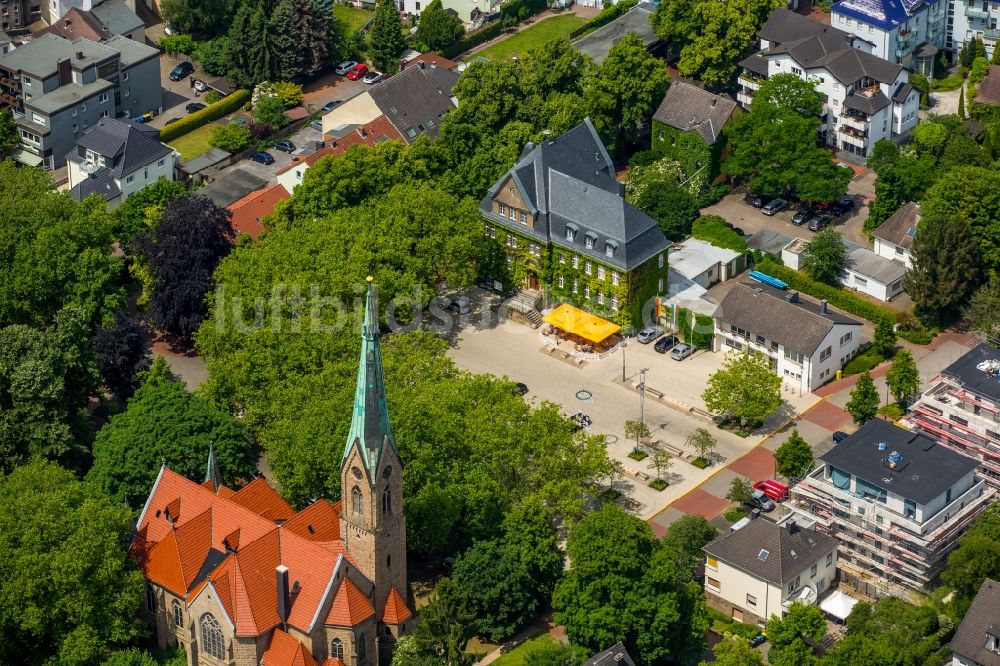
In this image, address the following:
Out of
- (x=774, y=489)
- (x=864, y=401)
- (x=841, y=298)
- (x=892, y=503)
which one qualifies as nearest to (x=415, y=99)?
(x=841, y=298)

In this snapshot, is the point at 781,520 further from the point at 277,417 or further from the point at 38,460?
the point at 38,460

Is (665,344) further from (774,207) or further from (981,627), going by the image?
(981,627)

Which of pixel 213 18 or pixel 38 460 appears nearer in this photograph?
pixel 38 460

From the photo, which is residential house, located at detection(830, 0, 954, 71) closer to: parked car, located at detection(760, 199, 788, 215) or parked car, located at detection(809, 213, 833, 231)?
parked car, located at detection(760, 199, 788, 215)

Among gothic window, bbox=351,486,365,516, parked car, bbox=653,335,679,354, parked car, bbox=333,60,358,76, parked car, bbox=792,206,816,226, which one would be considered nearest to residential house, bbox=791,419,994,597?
parked car, bbox=653,335,679,354

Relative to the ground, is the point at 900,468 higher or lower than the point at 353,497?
lower

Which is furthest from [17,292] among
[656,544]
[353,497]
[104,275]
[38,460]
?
[656,544]
